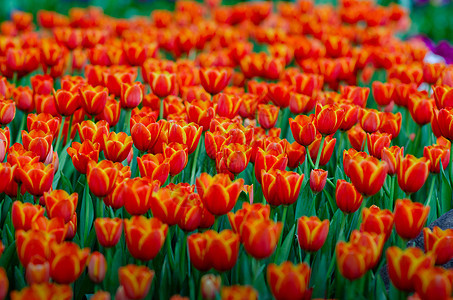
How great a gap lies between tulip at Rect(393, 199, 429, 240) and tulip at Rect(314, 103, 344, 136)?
64 cm

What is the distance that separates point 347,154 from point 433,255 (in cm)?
56

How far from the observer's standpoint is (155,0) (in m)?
8.53

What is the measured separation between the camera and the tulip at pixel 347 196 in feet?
6.13

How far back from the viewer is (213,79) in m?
3.02

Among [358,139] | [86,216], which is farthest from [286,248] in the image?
[358,139]

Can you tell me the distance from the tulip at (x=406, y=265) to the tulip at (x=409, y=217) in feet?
0.59

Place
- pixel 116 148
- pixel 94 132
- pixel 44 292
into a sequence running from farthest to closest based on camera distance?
pixel 94 132, pixel 116 148, pixel 44 292

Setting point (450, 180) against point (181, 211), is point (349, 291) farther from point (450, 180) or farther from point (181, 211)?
point (450, 180)

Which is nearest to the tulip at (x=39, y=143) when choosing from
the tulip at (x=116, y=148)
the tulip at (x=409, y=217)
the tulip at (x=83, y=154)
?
the tulip at (x=83, y=154)

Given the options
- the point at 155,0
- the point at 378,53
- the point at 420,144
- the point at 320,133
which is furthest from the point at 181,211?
the point at 155,0

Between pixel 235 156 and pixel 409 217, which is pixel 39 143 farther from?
pixel 409 217

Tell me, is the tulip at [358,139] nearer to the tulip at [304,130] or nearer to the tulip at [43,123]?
the tulip at [304,130]

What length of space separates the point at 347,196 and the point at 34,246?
3.27 ft

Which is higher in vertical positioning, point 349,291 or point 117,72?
point 117,72
